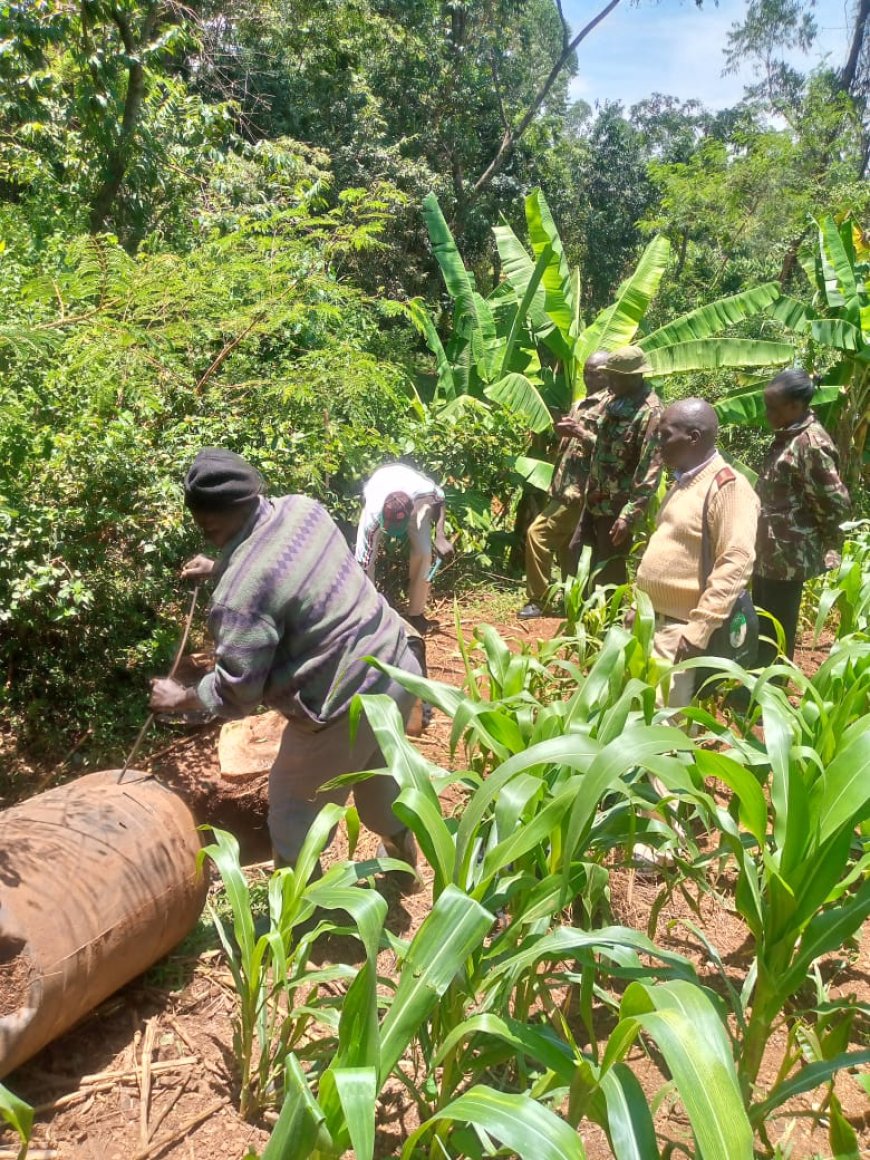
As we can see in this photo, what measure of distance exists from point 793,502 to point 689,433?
4.72 ft

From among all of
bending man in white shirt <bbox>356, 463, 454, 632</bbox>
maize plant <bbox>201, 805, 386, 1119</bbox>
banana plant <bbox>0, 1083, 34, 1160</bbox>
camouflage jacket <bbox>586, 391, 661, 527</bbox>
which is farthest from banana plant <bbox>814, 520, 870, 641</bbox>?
Answer: banana plant <bbox>0, 1083, 34, 1160</bbox>

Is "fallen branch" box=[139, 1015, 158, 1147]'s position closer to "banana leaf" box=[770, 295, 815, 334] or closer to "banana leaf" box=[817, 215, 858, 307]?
"banana leaf" box=[770, 295, 815, 334]

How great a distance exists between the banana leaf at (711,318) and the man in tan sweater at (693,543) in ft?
17.9

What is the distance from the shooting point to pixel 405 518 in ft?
14.9

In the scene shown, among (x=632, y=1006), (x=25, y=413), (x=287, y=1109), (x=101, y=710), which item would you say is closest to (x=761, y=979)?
(x=632, y=1006)

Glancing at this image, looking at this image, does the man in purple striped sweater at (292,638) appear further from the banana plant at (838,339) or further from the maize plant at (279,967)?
the banana plant at (838,339)

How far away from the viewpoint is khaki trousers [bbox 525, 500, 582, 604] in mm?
6680

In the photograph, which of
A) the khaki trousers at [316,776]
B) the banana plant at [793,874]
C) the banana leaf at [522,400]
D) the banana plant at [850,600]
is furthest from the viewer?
the banana leaf at [522,400]

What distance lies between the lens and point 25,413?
3.96 m

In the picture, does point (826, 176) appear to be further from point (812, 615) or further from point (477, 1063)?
point (477, 1063)

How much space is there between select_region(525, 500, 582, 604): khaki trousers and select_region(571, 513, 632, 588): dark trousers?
0.25m

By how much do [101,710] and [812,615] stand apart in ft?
16.5

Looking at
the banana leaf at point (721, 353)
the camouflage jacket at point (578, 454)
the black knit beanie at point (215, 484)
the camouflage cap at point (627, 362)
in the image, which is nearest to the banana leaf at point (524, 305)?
the banana leaf at point (721, 353)

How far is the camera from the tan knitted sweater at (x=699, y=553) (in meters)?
3.40
